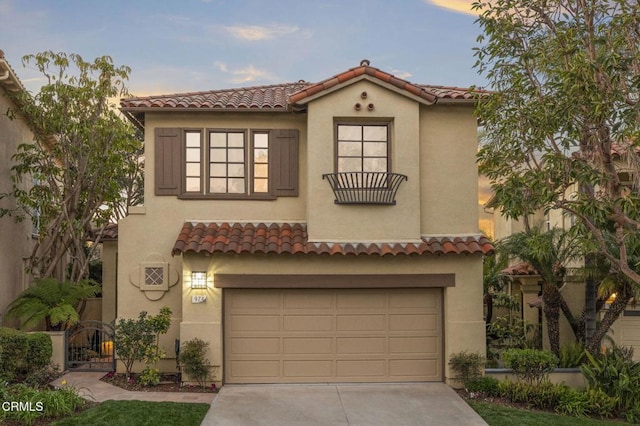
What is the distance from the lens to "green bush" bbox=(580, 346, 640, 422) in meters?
10.6

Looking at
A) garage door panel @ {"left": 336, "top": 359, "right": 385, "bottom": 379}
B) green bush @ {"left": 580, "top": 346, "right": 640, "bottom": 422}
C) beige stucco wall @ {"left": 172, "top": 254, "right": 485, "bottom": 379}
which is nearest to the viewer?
green bush @ {"left": 580, "top": 346, "right": 640, "bottom": 422}

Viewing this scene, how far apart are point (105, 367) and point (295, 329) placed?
4.53 m

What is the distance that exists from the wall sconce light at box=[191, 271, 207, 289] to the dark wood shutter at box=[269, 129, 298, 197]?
8.35 feet

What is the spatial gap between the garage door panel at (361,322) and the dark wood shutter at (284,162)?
3106 millimetres

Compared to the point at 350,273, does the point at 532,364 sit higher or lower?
lower

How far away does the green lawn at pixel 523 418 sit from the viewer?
989cm

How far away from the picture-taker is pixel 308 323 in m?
12.5

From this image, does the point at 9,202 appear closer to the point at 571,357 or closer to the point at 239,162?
the point at 239,162

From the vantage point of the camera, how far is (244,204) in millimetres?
13094

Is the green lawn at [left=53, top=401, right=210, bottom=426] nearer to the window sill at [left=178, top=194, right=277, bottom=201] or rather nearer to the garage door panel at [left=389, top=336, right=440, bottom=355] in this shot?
the garage door panel at [left=389, top=336, right=440, bottom=355]

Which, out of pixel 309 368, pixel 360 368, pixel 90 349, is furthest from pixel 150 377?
pixel 360 368

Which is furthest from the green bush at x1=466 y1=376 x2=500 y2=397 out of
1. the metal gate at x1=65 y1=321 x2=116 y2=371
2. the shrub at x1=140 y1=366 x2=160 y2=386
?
the metal gate at x1=65 y1=321 x2=116 y2=371

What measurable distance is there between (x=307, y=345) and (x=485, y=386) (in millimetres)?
3877

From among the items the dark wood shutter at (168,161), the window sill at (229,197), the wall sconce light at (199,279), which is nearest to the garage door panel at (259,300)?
the wall sconce light at (199,279)
